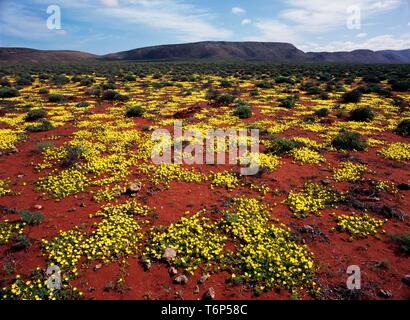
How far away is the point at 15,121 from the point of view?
19219 mm

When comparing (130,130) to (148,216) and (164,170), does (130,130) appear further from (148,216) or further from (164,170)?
(148,216)

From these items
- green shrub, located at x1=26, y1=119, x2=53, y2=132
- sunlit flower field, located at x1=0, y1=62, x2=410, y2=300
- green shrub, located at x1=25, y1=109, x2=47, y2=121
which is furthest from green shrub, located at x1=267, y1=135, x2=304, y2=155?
green shrub, located at x1=25, y1=109, x2=47, y2=121

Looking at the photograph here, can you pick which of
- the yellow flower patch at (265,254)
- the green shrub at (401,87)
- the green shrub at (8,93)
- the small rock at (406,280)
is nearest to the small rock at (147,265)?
the yellow flower patch at (265,254)

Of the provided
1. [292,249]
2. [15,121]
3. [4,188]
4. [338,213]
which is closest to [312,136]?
[338,213]

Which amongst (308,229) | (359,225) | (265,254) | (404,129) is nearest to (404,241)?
(359,225)

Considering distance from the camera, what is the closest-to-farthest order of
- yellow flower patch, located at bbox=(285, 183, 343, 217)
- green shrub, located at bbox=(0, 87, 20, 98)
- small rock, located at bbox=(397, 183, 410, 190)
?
yellow flower patch, located at bbox=(285, 183, 343, 217) < small rock, located at bbox=(397, 183, 410, 190) < green shrub, located at bbox=(0, 87, 20, 98)

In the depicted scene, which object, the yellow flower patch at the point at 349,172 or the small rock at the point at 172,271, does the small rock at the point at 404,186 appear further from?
the small rock at the point at 172,271

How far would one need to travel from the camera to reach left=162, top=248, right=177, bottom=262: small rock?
299 inches

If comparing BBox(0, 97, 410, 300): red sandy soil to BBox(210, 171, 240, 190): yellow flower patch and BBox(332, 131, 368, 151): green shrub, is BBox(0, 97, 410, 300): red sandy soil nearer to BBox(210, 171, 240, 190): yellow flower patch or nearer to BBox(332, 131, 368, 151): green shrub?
BBox(210, 171, 240, 190): yellow flower patch

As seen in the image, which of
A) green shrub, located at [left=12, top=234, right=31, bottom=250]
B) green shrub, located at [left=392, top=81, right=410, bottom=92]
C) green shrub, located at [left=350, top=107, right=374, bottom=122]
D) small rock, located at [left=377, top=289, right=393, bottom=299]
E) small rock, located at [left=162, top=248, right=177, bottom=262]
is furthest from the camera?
green shrub, located at [left=392, top=81, right=410, bottom=92]

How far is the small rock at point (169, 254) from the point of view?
25.0ft

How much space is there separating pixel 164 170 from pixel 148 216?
126 inches

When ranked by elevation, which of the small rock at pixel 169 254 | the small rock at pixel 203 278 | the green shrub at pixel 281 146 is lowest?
the small rock at pixel 203 278

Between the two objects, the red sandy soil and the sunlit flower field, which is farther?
the sunlit flower field
